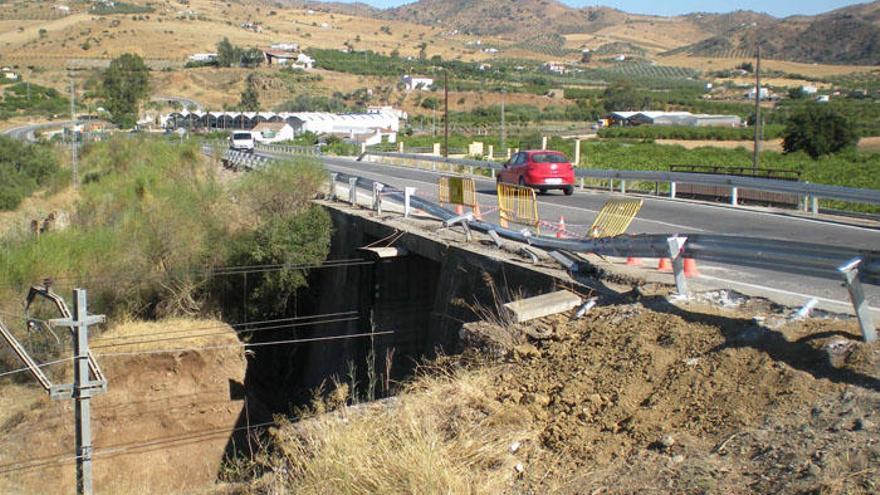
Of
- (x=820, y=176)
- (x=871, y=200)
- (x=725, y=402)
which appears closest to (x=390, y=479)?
(x=725, y=402)

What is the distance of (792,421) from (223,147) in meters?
39.9

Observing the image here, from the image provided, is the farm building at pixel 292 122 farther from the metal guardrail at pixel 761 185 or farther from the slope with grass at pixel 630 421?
the slope with grass at pixel 630 421

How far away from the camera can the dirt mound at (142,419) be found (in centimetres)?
1639

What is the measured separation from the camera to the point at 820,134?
5872 centimetres

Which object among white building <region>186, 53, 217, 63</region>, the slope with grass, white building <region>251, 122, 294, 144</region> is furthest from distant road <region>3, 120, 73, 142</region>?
white building <region>186, 53, 217, 63</region>

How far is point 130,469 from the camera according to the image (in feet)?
56.7

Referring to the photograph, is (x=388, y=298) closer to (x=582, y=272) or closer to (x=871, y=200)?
(x=582, y=272)

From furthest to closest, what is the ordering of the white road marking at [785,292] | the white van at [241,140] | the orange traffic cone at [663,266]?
the white van at [241,140] → the orange traffic cone at [663,266] → the white road marking at [785,292]

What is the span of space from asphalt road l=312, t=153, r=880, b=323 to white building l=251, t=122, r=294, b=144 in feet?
184

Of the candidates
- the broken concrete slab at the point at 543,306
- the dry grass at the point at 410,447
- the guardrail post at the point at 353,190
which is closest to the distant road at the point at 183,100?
the guardrail post at the point at 353,190

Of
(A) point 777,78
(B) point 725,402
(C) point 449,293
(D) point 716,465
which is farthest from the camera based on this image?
(A) point 777,78

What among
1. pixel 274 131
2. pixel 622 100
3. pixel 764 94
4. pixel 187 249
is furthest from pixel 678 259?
pixel 764 94

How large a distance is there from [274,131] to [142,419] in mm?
72155

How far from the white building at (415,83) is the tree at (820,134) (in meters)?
84.0
